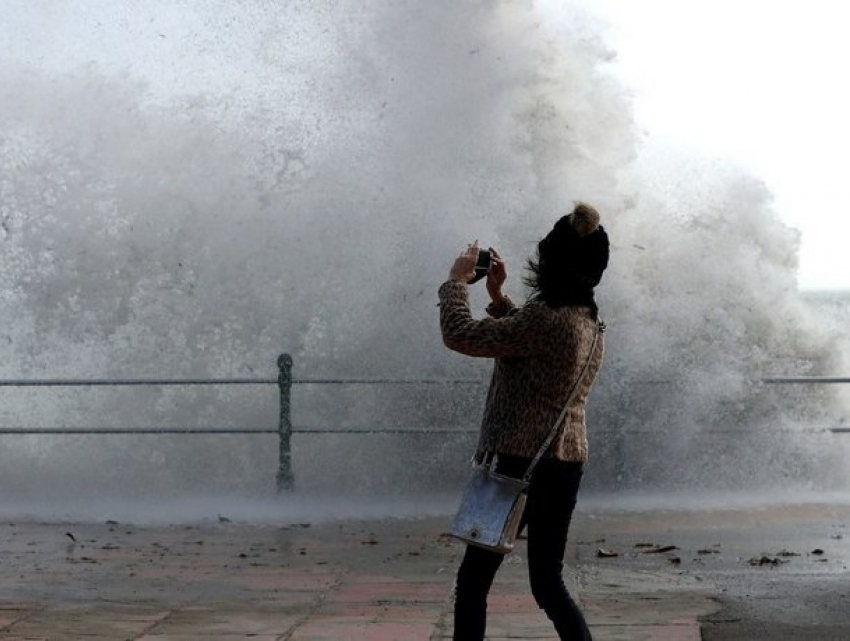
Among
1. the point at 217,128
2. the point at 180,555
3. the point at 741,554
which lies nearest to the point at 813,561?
the point at 741,554

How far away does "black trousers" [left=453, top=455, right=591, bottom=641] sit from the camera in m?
5.20

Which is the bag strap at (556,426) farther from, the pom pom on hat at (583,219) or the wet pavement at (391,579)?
the wet pavement at (391,579)

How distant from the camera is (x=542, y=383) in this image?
17.0 ft

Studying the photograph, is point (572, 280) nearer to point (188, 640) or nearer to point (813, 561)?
point (188, 640)

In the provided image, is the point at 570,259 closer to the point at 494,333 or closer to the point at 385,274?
the point at 494,333

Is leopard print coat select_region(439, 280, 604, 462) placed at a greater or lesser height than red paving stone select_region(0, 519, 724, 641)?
greater

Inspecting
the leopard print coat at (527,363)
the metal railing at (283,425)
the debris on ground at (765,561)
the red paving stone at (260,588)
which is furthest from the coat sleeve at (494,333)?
the metal railing at (283,425)

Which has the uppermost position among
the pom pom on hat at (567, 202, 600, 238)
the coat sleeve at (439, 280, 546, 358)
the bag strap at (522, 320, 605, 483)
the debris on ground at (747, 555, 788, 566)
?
the pom pom on hat at (567, 202, 600, 238)

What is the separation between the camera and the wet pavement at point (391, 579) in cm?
688

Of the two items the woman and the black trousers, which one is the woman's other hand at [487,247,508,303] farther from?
the black trousers

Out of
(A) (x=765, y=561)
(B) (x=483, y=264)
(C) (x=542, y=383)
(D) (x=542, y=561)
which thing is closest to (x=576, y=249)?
(B) (x=483, y=264)

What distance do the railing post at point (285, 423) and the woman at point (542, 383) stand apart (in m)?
6.85

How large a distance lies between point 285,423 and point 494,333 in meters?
7.12

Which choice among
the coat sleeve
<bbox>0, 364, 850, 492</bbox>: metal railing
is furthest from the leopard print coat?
<bbox>0, 364, 850, 492</bbox>: metal railing
